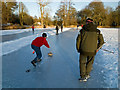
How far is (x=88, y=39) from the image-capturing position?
284 centimetres

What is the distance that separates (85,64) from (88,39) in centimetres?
73

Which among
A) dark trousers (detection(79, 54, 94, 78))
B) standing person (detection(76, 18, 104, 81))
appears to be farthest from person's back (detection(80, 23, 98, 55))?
dark trousers (detection(79, 54, 94, 78))

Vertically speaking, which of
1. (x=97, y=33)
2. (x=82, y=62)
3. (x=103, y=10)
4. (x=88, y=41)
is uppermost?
(x=103, y=10)

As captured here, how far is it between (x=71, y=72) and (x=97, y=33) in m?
1.56

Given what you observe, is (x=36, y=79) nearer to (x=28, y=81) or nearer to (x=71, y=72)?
(x=28, y=81)

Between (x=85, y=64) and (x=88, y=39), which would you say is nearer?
(x=88, y=39)

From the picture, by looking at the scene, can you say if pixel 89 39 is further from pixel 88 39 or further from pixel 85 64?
pixel 85 64

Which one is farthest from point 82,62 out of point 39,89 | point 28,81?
point 28,81

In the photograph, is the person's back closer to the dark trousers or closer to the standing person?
the standing person

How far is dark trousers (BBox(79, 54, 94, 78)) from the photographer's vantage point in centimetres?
307

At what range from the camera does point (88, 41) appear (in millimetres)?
2855

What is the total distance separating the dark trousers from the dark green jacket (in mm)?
196

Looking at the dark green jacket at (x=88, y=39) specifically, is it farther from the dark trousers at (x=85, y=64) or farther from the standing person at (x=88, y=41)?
the dark trousers at (x=85, y=64)

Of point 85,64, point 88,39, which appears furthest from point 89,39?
point 85,64
